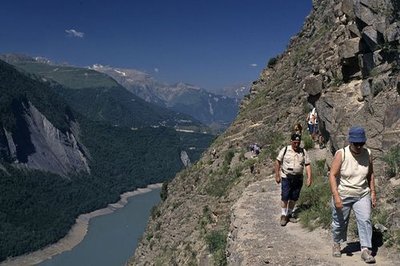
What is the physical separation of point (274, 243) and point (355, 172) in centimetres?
319

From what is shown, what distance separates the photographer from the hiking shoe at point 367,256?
9429 millimetres

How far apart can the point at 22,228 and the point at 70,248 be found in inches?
966

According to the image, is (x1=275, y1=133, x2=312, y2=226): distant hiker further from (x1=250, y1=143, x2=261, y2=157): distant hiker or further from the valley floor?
the valley floor

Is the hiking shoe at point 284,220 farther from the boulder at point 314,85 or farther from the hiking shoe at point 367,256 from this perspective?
the boulder at point 314,85

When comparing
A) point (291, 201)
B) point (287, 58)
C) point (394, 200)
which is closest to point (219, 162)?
point (287, 58)

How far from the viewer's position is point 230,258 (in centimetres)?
1309

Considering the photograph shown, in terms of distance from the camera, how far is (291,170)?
12.8m

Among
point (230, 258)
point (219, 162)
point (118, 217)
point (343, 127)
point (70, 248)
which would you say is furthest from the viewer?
point (118, 217)

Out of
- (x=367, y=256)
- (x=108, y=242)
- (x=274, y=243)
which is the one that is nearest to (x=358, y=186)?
(x=367, y=256)

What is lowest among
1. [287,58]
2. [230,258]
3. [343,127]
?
[230,258]

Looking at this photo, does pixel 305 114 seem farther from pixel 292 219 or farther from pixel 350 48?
pixel 292 219

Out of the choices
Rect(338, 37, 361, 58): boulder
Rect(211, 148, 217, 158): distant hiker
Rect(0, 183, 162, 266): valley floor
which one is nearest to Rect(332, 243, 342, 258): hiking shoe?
Rect(338, 37, 361, 58): boulder

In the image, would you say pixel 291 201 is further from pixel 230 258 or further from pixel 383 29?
pixel 383 29

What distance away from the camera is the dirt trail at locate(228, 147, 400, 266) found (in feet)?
33.2
